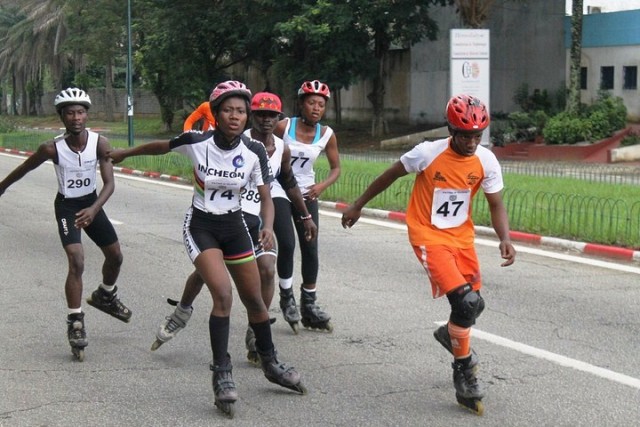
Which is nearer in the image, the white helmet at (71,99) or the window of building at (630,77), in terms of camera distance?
the white helmet at (71,99)

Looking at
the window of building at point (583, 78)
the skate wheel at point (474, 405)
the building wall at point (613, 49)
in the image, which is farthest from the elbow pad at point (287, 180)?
the window of building at point (583, 78)

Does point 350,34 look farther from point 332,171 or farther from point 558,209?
point 332,171

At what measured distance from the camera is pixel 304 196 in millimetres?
7426

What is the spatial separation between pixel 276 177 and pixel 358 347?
4.54 ft

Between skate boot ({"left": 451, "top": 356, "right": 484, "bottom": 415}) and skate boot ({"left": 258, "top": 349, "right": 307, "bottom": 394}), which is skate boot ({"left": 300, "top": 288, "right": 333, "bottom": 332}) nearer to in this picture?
skate boot ({"left": 258, "top": 349, "right": 307, "bottom": 394})

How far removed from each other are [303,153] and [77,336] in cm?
216

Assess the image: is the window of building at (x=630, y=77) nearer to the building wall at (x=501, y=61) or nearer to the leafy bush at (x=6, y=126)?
the building wall at (x=501, y=61)

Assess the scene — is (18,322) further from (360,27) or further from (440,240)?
(360,27)

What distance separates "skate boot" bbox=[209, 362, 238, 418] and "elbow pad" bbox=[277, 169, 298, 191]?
185cm

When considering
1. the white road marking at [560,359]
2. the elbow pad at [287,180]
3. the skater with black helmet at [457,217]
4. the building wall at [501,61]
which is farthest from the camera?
the building wall at [501,61]

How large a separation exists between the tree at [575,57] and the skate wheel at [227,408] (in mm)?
26248

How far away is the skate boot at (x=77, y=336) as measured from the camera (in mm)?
6785

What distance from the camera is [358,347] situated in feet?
23.5

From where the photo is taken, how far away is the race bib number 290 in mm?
5805
